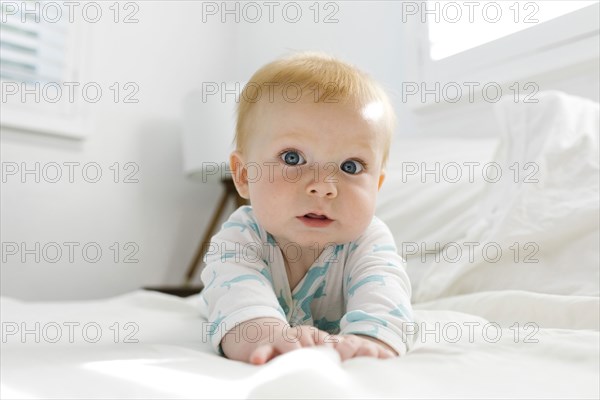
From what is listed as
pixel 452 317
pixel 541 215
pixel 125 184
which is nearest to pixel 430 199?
pixel 541 215

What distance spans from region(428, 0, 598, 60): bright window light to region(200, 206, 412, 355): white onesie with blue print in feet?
4.05

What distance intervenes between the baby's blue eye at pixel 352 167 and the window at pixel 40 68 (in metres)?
1.68

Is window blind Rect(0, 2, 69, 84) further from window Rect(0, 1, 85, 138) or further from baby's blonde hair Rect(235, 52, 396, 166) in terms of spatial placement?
baby's blonde hair Rect(235, 52, 396, 166)

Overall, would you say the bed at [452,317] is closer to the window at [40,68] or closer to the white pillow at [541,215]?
the white pillow at [541,215]

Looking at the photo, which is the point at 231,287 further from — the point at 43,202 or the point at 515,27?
the point at 43,202

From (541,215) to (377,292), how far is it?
1.27ft

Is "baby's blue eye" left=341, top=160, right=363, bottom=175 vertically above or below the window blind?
below

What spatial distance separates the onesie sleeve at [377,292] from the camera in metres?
0.69

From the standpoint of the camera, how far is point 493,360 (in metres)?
0.58

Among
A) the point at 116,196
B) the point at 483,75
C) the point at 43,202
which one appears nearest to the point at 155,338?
the point at 483,75

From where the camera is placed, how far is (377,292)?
0.76m

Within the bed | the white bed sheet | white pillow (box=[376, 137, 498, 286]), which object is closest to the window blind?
the bed

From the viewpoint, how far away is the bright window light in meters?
1.83

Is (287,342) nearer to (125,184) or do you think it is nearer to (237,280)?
(237,280)
